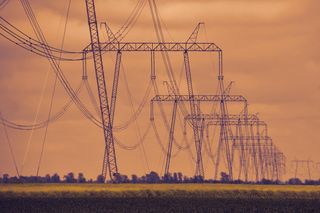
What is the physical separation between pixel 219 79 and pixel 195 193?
201ft

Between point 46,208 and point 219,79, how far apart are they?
6672 cm

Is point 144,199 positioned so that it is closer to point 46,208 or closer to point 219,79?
point 46,208

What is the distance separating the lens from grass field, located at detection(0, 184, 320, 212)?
266ft

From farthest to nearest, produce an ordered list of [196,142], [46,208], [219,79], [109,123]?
[196,142], [219,79], [109,123], [46,208]

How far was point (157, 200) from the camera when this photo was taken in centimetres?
8200

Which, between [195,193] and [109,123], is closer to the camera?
[195,193]

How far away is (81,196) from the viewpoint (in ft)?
268

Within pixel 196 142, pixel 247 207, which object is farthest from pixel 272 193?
pixel 196 142

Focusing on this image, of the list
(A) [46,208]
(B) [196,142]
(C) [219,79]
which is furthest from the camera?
(B) [196,142]

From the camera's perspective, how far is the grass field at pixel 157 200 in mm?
81125

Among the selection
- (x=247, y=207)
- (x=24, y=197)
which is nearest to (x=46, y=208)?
(x=24, y=197)

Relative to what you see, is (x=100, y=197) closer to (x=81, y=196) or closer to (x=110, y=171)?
(x=81, y=196)

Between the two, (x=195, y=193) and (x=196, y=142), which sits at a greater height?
(x=196, y=142)

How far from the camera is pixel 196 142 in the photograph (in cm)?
15638
